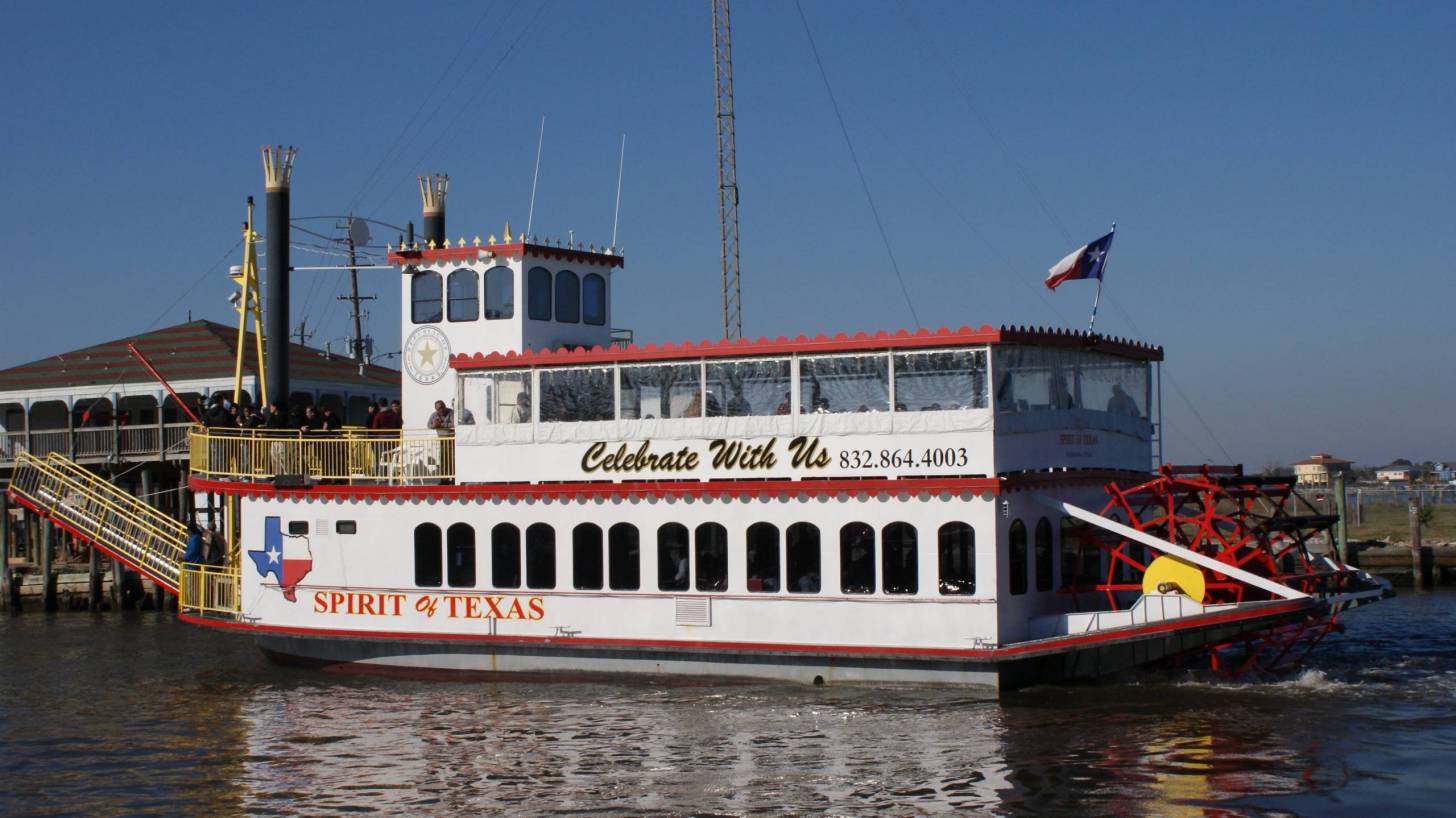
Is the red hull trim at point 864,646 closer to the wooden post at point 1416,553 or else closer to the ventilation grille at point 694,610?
the ventilation grille at point 694,610

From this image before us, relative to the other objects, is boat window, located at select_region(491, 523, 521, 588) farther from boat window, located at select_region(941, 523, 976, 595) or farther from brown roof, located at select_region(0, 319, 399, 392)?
brown roof, located at select_region(0, 319, 399, 392)

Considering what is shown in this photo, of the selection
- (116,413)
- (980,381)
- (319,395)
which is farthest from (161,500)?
(980,381)

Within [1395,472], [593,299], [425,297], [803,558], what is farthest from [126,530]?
[1395,472]

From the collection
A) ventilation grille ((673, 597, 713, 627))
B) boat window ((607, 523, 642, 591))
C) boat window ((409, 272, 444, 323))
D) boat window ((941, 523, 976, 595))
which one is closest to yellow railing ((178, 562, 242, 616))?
boat window ((409, 272, 444, 323))

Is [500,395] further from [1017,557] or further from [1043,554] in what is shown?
[1043,554]

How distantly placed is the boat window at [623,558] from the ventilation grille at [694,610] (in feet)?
2.35

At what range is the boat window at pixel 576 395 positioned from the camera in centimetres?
2028

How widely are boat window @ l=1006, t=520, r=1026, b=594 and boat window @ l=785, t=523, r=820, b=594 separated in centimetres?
238

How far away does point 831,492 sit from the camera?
18625 mm

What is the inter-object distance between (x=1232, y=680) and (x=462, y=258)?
1266cm

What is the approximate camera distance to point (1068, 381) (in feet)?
64.1

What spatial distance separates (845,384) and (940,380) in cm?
123

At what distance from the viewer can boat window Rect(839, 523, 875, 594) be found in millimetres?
18531

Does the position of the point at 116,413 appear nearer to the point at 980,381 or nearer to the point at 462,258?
the point at 462,258
